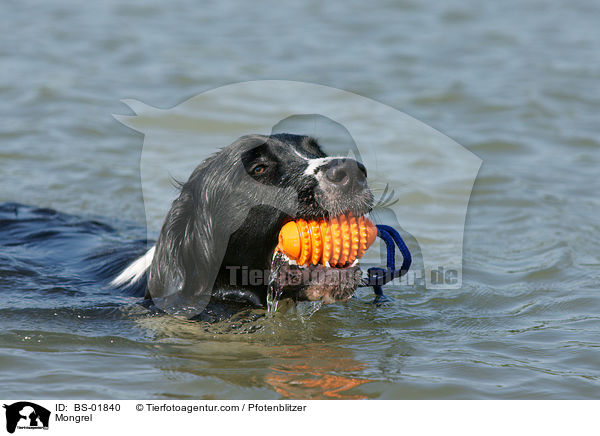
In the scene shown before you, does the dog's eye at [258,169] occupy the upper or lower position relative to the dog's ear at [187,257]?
upper

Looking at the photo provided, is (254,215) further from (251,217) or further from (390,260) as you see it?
(390,260)

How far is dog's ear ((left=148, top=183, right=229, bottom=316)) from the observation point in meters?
5.10

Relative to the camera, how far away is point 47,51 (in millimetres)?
13258

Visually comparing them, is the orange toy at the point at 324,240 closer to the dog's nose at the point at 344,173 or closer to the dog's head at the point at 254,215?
the dog's head at the point at 254,215

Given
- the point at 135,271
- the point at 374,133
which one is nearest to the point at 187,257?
the point at 135,271

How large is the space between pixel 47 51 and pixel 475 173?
768 cm

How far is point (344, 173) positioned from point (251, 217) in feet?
2.18

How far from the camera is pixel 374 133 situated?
10039mm

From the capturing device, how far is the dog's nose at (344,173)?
478 centimetres
